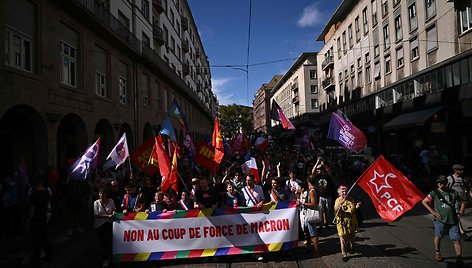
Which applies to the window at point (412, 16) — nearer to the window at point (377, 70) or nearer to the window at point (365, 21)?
the window at point (377, 70)

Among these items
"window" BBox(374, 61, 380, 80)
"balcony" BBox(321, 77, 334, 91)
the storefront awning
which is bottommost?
the storefront awning

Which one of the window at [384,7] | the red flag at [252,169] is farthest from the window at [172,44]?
the red flag at [252,169]

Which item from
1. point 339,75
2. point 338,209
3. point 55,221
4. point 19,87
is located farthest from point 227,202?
point 339,75

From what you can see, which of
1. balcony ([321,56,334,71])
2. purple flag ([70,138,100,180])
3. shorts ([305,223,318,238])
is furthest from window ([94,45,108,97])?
balcony ([321,56,334,71])

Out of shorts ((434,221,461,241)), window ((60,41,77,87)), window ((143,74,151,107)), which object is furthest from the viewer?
window ((143,74,151,107))

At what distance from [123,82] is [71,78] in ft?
19.6

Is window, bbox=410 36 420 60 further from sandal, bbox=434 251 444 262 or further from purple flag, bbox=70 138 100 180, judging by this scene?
purple flag, bbox=70 138 100 180

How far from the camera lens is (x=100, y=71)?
57.4 feet

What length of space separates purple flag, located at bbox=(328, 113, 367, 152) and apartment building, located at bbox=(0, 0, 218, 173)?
831cm

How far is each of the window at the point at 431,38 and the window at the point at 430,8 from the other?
73 centimetres

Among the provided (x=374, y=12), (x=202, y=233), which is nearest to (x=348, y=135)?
(x=202, y=233)

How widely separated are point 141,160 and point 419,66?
20098 mm

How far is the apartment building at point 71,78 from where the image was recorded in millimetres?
11453

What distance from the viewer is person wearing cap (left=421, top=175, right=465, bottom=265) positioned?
5793mm
